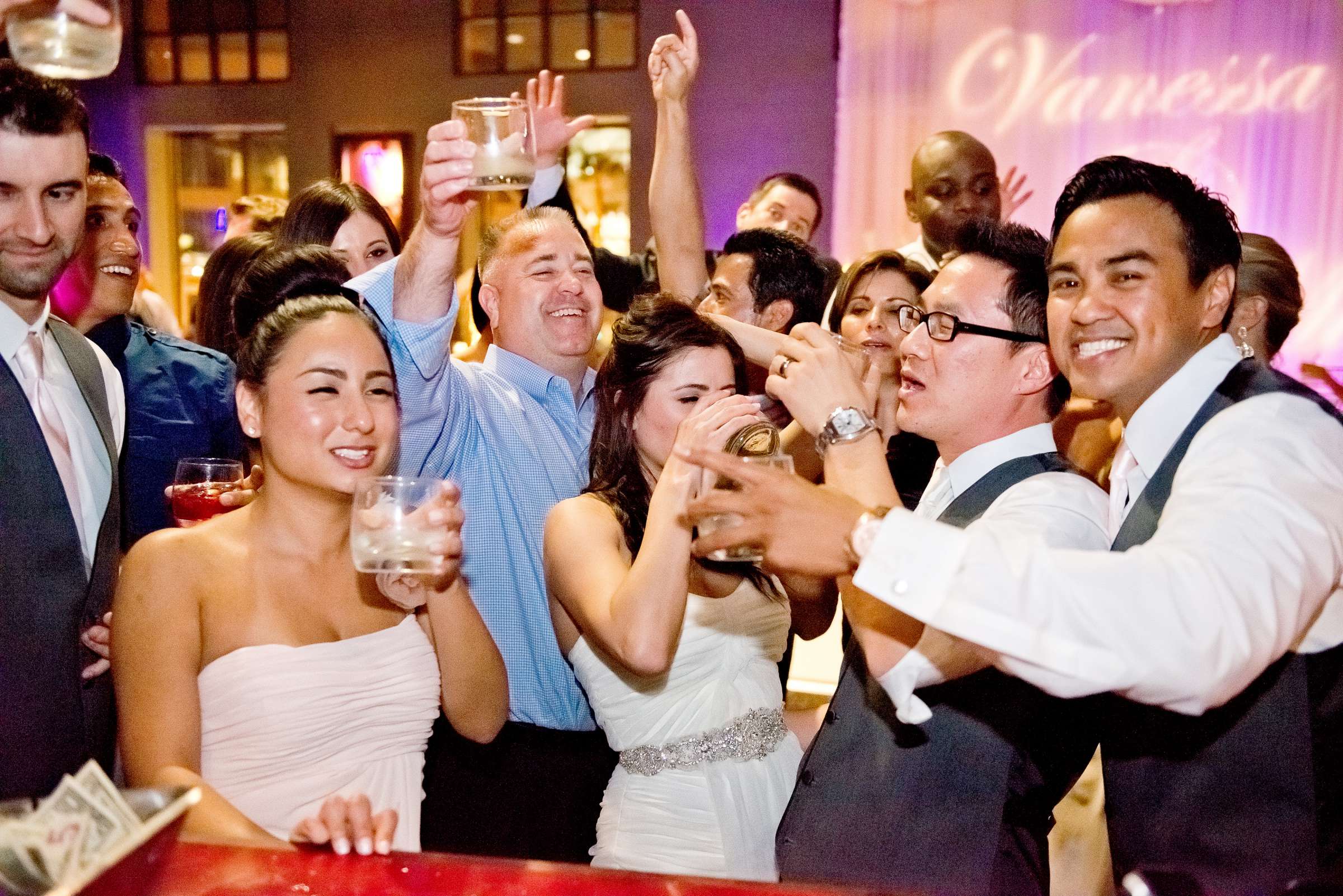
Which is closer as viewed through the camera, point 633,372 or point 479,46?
point 633,372

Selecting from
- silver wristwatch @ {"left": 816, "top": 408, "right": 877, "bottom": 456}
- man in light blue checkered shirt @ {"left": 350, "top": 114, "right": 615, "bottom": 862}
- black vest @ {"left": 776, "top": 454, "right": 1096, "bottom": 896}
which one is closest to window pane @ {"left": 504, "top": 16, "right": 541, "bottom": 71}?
man in light blue checkered shirt @ {"left": 350, "top": 114, "right": 615, "bottom": 862}

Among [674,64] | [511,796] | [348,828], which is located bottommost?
[511,796]

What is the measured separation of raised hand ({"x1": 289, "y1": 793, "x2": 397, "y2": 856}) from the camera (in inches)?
54.6

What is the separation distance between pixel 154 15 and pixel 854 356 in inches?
453

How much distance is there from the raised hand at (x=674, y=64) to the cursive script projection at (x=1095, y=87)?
5.89m

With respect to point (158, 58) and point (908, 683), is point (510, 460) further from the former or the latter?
point (158, 58)

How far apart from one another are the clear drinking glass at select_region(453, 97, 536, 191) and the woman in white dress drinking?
1.17 feet

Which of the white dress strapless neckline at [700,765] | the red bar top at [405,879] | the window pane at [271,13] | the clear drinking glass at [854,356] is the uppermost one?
the window pane at [271,13]

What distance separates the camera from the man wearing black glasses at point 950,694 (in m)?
1.73

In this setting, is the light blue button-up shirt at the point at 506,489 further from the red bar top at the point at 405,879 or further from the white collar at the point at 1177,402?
the white collar at the point at 1177,402

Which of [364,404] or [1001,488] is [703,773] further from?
[364,404]

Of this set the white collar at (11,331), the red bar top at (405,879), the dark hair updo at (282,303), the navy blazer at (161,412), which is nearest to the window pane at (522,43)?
the navy blazer at (161,412)

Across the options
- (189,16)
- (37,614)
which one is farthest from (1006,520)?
(189,16)

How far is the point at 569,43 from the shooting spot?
33.5 ft
